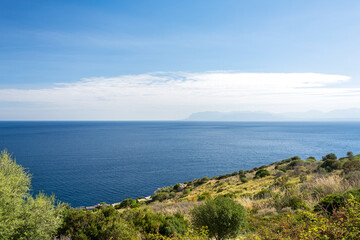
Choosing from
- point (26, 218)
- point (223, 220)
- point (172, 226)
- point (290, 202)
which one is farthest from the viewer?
point (290, 202)

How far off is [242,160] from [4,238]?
73723 mm

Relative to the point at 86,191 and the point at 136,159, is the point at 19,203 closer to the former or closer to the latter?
the point at 86,191

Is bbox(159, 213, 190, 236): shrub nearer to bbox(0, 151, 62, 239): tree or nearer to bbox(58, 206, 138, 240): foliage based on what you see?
bbox(58, 206, 138, 240): foliage

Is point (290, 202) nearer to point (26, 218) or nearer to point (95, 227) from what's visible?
point (95, 227)

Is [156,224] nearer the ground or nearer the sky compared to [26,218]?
nearer the ground

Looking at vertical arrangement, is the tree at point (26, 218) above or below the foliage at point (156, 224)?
above

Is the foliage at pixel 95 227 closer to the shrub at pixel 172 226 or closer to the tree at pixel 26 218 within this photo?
the tree at pixel 26 218

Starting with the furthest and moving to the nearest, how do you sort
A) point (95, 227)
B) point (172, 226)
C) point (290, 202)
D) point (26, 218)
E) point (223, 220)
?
point (290, 202) → point (172, 226) → point (95, 227) → point (26, 218) → point (223, 220)

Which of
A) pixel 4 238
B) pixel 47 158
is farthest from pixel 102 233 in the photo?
pixel 47 158

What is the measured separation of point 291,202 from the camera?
1335 cm

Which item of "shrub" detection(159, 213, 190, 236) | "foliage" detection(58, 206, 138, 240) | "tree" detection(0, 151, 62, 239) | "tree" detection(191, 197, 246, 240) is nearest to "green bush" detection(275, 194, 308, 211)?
"tree" detection(191, 197, 246, 240)

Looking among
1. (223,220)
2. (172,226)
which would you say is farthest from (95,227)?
(223,220)

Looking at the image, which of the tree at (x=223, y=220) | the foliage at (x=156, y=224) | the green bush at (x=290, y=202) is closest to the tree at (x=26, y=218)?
the foliage at (x=156, y=224)

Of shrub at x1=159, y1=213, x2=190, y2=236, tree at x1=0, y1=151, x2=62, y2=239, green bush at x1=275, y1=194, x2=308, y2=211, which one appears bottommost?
shrub at x1=159, y1=213, x2=190, y2=236
